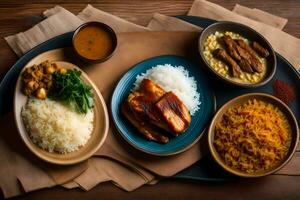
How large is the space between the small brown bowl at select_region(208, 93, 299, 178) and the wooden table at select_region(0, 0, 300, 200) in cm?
15

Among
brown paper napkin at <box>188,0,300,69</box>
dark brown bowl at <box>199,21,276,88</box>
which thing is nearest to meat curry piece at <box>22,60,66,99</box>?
dark brown bowl at <box>199,21,276,88</box>

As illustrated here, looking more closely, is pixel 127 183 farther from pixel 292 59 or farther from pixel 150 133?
pixel 292 59

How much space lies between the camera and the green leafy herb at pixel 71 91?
11.0 ft

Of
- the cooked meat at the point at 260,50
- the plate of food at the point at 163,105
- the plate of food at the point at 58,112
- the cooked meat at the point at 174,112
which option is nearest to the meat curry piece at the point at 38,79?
the plate of food at the point at 58,112

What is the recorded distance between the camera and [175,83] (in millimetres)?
3629

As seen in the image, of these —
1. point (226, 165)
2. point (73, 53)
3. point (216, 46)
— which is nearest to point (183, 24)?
point (216, 46)

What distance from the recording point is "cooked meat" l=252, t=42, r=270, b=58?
3.82m

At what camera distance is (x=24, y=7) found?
399 cm

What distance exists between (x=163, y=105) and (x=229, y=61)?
2.46 feet

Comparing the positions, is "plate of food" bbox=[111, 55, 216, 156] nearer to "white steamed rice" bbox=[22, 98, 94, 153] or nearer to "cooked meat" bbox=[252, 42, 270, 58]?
"white steamed rice" bbox=[22, 98, 94, 153]

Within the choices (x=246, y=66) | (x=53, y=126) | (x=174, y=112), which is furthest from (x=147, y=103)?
(x=246, y=66)

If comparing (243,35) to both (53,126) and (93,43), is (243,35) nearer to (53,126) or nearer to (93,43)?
(93,43)

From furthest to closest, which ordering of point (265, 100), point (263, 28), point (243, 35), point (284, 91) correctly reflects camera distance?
point (263, 28) < point (243, 35) < point (284, 91) < point (265, 100)

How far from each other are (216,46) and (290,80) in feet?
2.20
